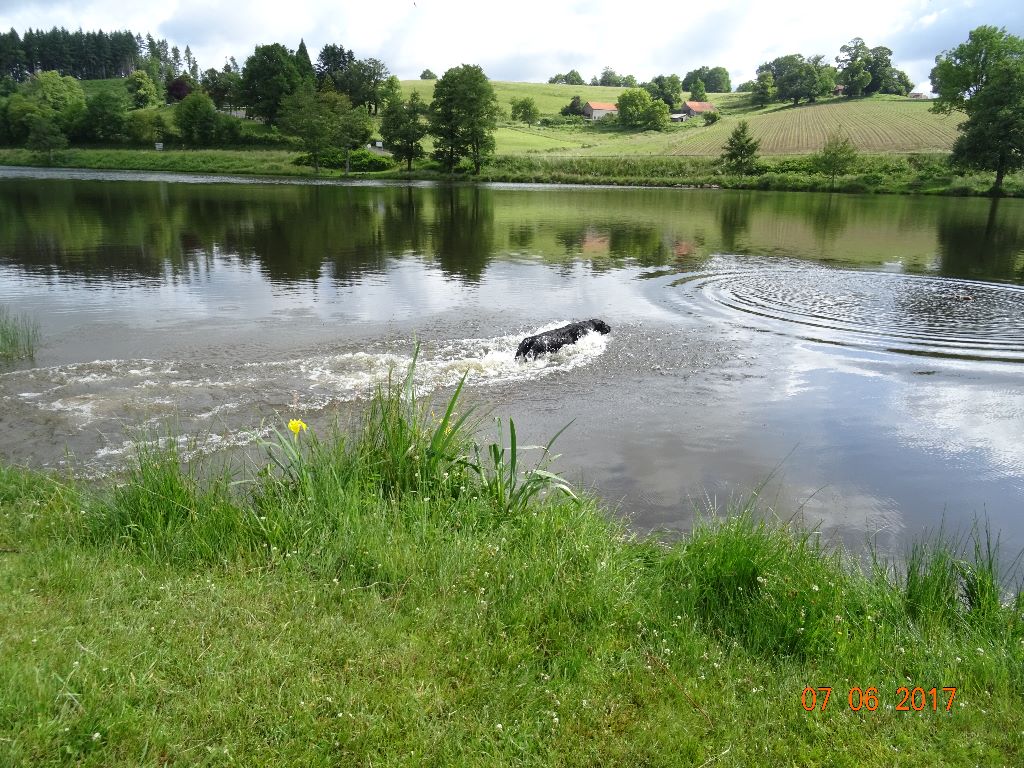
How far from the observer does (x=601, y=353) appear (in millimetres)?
13695

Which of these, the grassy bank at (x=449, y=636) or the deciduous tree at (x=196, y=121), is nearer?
the grassy bank at (x=449, y=636)

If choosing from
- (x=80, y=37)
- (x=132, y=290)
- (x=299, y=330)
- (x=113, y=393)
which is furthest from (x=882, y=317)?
(x=80, y=37)

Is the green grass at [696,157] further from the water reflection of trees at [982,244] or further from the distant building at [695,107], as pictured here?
the distant building at [695,107]

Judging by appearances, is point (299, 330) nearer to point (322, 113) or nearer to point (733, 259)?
point (733, 259)

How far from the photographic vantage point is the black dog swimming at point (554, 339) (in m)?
12.9

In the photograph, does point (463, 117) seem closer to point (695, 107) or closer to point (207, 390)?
point (207, 390)

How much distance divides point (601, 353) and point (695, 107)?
507 ft

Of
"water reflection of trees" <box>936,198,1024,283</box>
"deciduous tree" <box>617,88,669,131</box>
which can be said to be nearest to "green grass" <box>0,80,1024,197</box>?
"deciduous tree" <box>617,88,669,131</box>

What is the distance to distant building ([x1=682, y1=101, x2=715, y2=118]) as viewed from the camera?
148 m

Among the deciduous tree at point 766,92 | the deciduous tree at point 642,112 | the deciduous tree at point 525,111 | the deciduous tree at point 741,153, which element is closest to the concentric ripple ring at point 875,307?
the deciduous tree at point 741,153

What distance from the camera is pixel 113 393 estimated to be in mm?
10234

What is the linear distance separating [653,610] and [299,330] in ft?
37.9

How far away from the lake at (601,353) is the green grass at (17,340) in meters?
0.32

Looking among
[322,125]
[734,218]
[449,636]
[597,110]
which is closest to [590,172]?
[322,125]
